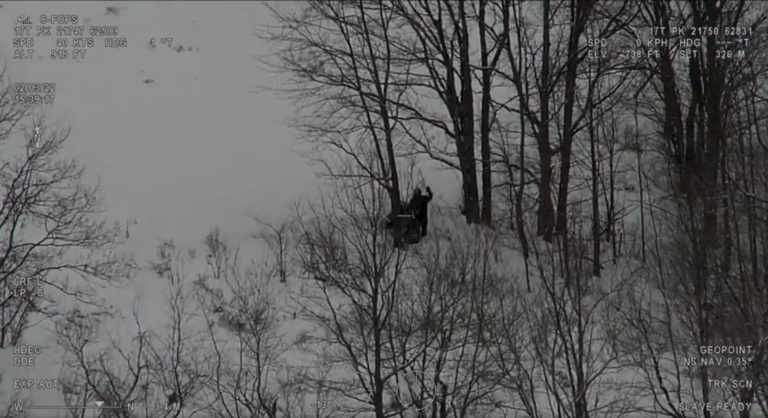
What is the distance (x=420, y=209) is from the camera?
6.33 m

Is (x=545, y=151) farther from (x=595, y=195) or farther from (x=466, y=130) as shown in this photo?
(x=466, y=130)

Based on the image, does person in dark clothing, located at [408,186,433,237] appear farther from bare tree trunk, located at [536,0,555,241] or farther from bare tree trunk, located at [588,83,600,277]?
bare tree trunk, located at [588,83,600,277]

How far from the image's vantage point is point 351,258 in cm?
537

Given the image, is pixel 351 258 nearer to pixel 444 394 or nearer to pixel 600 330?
pixel 444 394

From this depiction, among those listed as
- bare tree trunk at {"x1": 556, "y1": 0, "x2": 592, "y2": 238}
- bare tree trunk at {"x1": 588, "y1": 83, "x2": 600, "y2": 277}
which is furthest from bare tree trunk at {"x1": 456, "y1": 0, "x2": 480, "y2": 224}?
bare tree trunk at {"x1": 588, "y1": 83, "x2": 600, "y2": 277}

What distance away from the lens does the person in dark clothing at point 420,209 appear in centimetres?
620

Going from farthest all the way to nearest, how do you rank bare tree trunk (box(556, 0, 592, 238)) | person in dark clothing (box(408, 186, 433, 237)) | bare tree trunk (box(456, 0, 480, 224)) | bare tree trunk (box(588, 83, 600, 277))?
bare tree trunk (box(456, 0, 480, 224)), bare tree trunk (box(556, 0, 592, 238)), person in dark clothing (box(408, 186, 433, 237)), bare tree trunk (box(588, 83, 600, 277))

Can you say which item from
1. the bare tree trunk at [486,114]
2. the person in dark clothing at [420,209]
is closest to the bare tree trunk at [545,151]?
the bare tree trunk at [486,114]

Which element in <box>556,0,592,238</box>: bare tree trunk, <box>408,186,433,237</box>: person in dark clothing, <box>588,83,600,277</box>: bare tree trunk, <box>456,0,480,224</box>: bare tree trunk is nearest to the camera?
<box>588,83,600,277</box>: bare tree trunk

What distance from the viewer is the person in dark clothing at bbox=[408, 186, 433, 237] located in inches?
244

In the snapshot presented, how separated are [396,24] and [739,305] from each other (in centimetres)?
331

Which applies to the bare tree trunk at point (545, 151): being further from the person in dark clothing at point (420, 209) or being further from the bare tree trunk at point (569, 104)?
the person in dark clothing at point (420, 209)

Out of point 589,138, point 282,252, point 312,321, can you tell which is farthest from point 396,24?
point 312,321

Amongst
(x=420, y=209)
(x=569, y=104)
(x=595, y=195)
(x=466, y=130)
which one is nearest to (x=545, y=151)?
(x=569, y=104)
